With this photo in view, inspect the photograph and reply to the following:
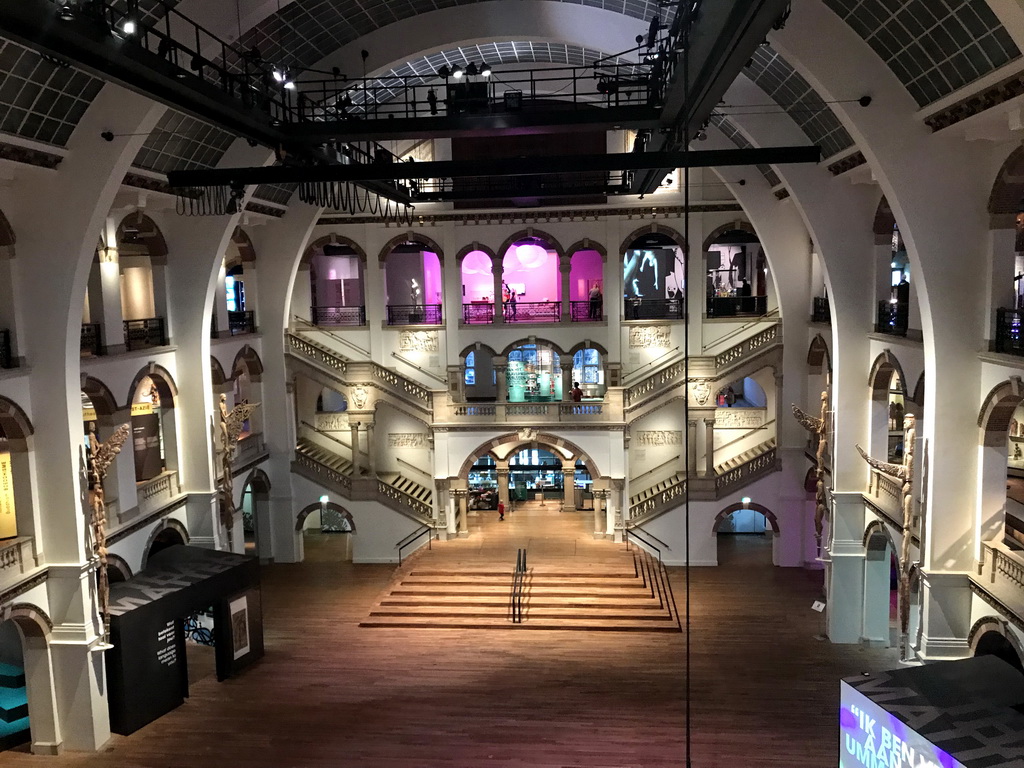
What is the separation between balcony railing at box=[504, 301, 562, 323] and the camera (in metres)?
27.2

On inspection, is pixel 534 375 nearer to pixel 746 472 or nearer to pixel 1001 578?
pixel 746 472

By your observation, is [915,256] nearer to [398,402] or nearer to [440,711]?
[440,711]

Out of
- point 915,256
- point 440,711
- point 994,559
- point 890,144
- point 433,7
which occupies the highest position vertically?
point 433,7

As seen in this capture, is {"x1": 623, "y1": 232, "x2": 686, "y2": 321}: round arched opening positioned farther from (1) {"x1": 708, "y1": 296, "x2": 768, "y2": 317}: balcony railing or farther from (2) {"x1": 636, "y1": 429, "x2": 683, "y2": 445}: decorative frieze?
(2) {"x1": 636, "y1": 429, "x2": 683, "y2": 445}: decorative frieze

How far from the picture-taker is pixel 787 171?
17.6m

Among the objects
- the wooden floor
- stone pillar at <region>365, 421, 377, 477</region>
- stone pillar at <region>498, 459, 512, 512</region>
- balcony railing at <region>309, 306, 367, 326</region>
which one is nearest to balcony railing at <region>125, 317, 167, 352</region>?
the wooden floor

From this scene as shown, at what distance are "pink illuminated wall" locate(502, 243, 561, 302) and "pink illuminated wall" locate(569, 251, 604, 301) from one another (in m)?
0.82

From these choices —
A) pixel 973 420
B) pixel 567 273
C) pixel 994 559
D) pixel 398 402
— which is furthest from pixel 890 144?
pixel 398 402

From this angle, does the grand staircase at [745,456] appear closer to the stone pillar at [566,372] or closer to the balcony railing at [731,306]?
the balcony railing at [731,306]

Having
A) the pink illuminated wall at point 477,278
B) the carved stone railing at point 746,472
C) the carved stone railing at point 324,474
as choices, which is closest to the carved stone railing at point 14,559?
the carved stone railing at point 324,474

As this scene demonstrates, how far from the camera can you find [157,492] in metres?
18.6

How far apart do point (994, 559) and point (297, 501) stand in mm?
19361

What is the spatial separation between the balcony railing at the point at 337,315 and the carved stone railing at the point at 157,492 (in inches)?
402

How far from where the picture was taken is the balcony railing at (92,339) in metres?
17.0
